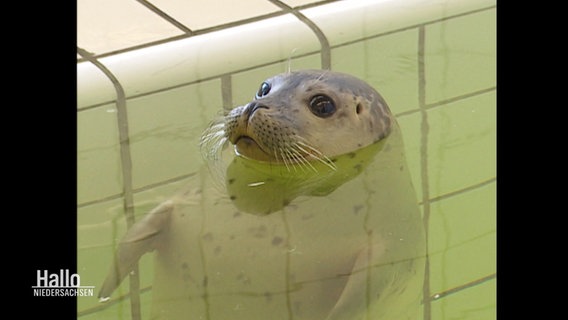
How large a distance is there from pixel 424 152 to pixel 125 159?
2.84ft

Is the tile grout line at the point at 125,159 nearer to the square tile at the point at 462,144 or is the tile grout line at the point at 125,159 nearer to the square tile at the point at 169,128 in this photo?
the square tile at the point at 169,128

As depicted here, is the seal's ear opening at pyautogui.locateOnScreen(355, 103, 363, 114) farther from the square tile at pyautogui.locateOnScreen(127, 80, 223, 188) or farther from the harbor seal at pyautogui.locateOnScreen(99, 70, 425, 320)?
the square tile at pyautogui.locateOnScreen(127, 80, 223, 188)

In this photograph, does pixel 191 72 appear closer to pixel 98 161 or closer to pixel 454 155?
pixel 98 161

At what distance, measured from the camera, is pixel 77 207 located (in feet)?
12.0

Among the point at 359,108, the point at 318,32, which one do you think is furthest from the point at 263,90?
the point at 318,32

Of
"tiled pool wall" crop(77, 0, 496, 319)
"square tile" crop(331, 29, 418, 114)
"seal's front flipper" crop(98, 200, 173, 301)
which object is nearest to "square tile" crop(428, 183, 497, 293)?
"tiled pool wall" crop(77, 0, 496, 319)

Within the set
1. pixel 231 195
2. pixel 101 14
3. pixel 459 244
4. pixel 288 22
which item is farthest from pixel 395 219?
pixel 101 14

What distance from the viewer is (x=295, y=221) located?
3604 mm

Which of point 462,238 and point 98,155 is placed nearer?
point 462,238

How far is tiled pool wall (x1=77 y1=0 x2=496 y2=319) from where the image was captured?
3609mm

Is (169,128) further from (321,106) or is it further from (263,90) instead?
(321,106)

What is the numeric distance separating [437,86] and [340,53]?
1.11 ft
